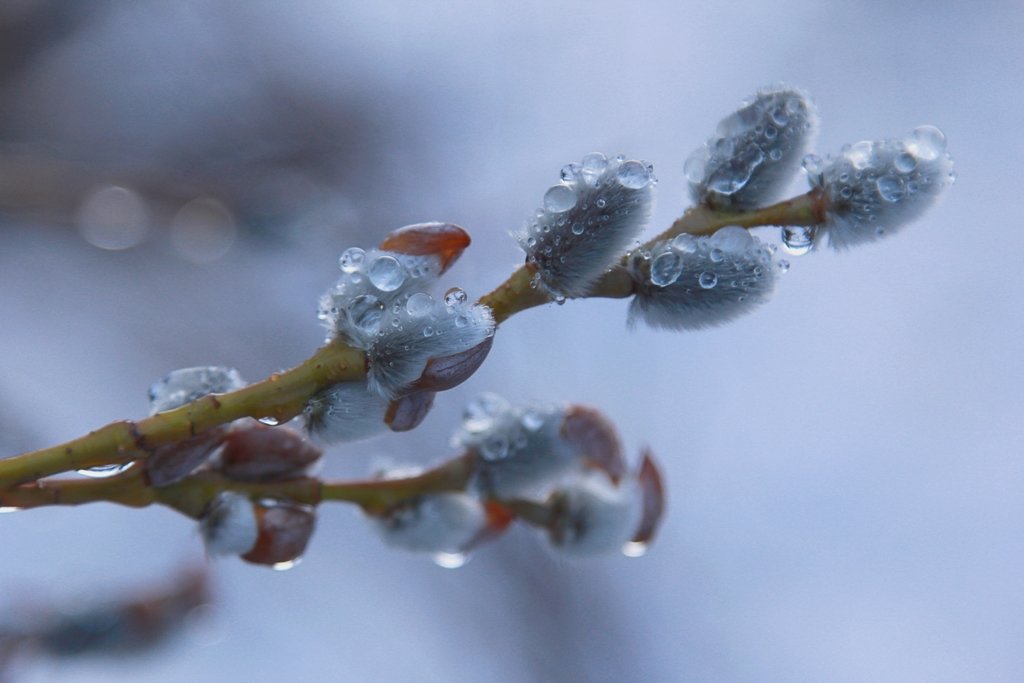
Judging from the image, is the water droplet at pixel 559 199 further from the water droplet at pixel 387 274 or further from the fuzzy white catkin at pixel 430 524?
the fuzzy white catkin at pixel 430 524

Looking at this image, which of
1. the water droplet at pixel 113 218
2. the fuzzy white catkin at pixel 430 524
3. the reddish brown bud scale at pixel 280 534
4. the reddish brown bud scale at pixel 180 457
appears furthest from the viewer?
the water droplet at pixel 113 218

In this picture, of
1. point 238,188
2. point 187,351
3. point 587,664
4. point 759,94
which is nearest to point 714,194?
point 759,94

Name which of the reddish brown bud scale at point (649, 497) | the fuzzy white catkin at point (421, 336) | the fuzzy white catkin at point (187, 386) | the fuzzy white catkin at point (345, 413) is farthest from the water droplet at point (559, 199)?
the reddish brown bud scale at point (649, 497)

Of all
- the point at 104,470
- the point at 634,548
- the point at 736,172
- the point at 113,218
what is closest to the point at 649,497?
the point at 634,548

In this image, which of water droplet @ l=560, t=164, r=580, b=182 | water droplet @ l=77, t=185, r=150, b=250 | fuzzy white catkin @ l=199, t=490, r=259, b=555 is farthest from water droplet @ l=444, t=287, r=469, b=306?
water droplet @ l=77, t=185, r=150, b=250

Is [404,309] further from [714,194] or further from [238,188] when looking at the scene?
[238,188]

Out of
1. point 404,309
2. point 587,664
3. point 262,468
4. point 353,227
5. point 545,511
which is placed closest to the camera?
point 404,309
